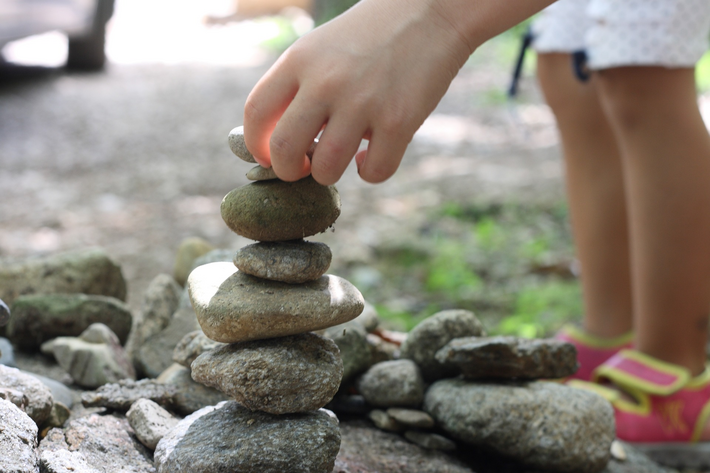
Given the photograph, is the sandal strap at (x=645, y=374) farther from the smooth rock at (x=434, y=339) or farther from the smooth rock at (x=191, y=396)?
the smooth rock at (x=191, y=396)

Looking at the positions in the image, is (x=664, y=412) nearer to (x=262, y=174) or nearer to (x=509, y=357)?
(x=509, y=357)

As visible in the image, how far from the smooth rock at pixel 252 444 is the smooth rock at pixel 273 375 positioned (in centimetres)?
4

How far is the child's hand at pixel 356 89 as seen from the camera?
1.24 m

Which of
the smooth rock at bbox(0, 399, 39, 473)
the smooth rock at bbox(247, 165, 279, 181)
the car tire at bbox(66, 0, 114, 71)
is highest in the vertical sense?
the car tire at bbox(66, 0, 114, 71)

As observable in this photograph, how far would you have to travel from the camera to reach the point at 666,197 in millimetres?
2250

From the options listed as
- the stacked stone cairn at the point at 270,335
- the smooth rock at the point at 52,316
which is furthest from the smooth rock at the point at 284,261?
the smooth rock at the point at 52,316

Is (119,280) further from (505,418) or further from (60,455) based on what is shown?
(505,418)

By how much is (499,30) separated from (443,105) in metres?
6.49

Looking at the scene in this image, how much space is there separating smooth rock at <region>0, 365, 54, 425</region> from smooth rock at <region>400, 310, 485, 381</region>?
1049 mm

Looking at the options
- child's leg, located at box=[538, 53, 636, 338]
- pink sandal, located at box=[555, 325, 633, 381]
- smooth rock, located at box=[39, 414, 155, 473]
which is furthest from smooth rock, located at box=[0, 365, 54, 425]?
child's leg, located at box=[538, 53, 636, 338]

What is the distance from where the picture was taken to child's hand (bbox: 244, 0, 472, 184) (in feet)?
4.08

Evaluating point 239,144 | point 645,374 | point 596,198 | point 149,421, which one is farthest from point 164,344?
point 596,198

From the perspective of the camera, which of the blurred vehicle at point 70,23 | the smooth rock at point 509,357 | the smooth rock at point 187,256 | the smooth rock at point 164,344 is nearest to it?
the smooth rock at point 509,357

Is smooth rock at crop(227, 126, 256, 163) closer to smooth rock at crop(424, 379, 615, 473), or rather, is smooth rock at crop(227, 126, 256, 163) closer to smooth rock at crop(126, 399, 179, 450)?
smooth rock at crop(126, 399, 179, 450)
